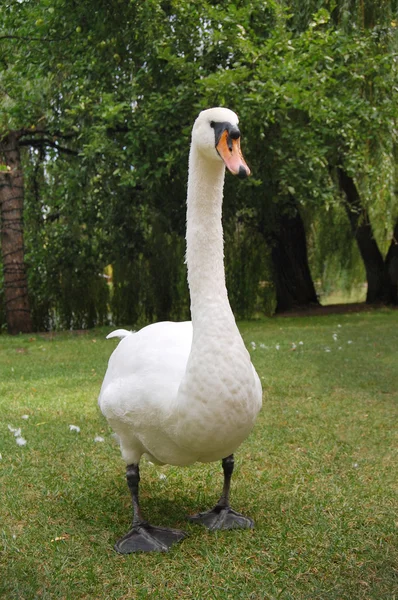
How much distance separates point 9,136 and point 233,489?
9574 millimetres

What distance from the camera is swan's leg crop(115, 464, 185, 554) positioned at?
2.83m

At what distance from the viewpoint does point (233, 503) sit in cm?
337

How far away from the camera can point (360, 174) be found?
11883mm

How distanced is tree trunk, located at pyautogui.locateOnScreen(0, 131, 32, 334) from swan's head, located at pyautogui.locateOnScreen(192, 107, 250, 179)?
30.5 ft

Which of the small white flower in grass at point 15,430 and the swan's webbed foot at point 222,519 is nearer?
the swan's webbed foot at point 222,519

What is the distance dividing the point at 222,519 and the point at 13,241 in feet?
30.8

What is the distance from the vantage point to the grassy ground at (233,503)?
2.56m

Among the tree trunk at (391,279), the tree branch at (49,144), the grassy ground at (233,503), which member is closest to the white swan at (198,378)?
the grassy ground at (233,503)

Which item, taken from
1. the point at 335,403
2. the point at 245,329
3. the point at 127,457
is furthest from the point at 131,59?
the point at 127,457

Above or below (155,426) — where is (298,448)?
below

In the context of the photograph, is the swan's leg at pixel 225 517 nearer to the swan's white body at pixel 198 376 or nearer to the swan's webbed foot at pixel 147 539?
the swan's webbed foot at pixel 147 539

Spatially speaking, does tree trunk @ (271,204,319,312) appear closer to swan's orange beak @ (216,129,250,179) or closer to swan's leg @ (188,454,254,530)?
swan's leg @ (188,454,254,530)

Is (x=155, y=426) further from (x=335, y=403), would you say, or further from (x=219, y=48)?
(x=219, y=48)

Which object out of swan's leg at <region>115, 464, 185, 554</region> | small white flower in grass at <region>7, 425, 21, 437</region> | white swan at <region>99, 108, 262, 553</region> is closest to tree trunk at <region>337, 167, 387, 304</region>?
small white flower in grass at <region>7, 425, 21, 437</region>
